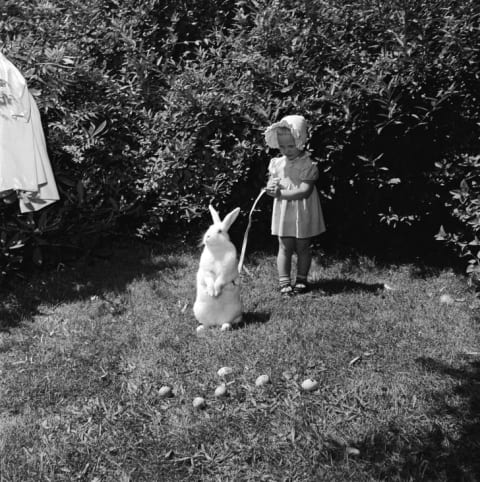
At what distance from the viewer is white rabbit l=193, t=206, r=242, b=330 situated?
4617mm

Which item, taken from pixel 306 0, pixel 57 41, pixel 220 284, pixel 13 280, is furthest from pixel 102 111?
pixel 220 284

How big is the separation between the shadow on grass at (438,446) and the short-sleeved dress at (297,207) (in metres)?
1.94

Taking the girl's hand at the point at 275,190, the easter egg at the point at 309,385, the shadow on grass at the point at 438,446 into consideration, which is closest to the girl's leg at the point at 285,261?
the girl's hand at the point at 275,190

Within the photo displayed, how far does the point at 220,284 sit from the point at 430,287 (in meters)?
2.19

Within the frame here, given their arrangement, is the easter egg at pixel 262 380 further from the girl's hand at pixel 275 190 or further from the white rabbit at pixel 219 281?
the girl's hand at pixel 275 190

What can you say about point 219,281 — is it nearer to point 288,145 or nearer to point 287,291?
point 287,291

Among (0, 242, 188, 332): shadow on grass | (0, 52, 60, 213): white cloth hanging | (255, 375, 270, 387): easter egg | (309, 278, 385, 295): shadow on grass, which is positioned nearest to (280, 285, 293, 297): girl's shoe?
(309, 278, 385, 295): shadow on grass

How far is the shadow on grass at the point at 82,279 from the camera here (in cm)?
565

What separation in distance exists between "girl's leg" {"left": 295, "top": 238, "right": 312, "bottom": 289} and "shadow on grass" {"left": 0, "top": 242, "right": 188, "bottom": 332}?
4.74 ft

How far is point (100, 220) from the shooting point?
6.90 m

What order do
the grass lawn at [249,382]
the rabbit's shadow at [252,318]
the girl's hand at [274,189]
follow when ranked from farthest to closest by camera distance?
the girl's hand at [274,189]
the rabbit's shadow at [252,318]
the grass lawn at [249,382]

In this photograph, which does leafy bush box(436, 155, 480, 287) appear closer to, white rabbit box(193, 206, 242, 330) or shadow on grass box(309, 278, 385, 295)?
shadow on grass box(309, 278, 385, 295)

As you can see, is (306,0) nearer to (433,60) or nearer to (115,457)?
(433,60)

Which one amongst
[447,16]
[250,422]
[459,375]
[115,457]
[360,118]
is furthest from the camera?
[360,118]
